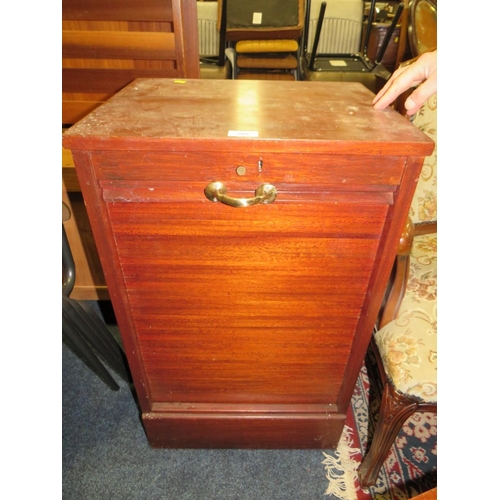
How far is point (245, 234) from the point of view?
64 cm

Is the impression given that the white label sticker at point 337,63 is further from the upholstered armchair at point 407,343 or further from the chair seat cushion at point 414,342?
the chair seat cushion at point 414,342

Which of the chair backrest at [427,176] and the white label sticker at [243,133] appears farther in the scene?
the chair backrest at [427,176]

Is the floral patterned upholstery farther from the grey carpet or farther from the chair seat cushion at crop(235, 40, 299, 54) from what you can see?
the chair seat cushion at crop(235, 40, 299, 54)

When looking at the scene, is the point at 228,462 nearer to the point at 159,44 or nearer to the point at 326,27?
the point at 159,44

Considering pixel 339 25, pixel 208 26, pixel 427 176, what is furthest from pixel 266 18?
pixel 427 176

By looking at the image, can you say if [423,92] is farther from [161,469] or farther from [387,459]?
[161,469]

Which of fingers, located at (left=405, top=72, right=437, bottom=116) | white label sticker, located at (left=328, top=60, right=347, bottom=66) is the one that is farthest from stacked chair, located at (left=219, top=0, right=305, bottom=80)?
fingers, located at (left=405, top=72, right=437, bottom=116)

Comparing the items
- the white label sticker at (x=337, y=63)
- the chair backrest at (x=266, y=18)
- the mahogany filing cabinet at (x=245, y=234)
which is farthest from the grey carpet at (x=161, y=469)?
the white label sticker at (x=337, y=63)

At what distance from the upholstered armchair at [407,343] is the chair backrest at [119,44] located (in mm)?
749

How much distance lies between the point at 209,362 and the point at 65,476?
0.54 metres

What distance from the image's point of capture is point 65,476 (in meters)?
0.96

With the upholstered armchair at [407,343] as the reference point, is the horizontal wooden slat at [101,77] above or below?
above

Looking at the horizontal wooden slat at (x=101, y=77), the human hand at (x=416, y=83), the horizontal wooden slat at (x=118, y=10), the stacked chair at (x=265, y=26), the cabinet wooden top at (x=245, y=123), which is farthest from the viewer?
the stacked chair at (x=265, y=26)

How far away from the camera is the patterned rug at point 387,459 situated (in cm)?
94
